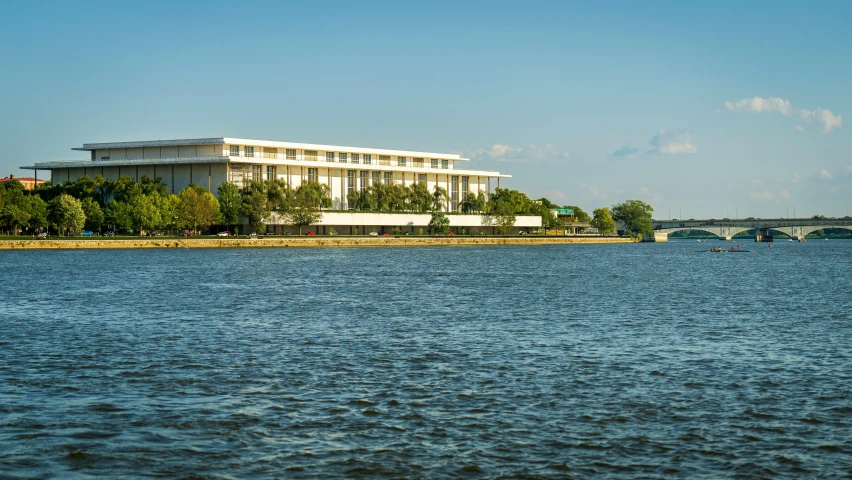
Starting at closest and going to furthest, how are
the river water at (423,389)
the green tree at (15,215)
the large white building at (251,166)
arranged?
1. the river water at (423,389)
2. the green tree at (15,215)
3. the large white building at (251,166)

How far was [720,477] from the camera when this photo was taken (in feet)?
47.9

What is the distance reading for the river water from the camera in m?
15.6

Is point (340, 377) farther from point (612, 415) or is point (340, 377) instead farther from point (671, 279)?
point (671, 279)

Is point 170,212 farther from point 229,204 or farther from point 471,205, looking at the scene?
point 471,205

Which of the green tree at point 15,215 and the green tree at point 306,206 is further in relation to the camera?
the green tree at point 306,206

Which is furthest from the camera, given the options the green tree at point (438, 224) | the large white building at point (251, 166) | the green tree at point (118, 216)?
the green tree at point (438, 224)

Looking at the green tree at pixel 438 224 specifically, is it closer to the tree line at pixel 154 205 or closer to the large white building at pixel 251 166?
the tree line at pixel 154 205

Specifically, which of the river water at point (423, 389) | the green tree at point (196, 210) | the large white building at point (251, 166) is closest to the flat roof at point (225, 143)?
the large white building at point (251, 166)

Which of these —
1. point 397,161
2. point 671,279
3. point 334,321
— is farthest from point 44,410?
point 397,161

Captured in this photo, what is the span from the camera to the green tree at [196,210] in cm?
13938

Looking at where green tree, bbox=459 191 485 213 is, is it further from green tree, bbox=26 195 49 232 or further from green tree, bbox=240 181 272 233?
green tree, bbox=26 195 49 232

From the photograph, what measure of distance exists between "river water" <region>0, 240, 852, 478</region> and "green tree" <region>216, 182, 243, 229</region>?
4094 inches

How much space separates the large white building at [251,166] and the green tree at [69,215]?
109 feet

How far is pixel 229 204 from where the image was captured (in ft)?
484
